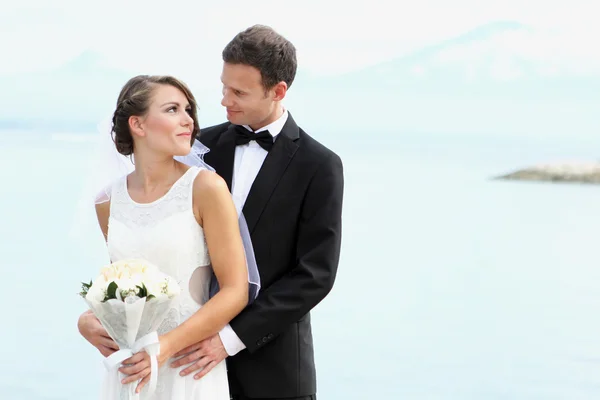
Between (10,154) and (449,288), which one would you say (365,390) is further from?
(10,154)

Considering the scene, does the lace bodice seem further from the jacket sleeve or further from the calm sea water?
the calm sea water

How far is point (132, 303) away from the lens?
2.14 metres

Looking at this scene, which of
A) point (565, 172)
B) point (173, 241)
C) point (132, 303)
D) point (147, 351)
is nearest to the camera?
point (132, 303)

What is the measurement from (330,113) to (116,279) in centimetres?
1400

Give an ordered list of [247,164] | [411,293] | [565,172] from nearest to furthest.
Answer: [247,164]
[411,293]
[565,172]

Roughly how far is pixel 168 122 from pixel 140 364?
61cm

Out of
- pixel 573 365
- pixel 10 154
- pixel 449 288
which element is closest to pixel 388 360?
pixel 573 365

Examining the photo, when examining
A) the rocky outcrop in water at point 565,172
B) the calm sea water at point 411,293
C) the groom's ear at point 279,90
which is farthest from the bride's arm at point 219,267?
the rocky outcrop in water at point 565,172

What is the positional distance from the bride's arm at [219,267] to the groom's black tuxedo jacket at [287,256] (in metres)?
0.09

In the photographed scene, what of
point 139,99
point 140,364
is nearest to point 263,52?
point 139,99

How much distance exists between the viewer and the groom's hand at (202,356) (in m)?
2.37

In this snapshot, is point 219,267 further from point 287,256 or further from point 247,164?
point 247,164

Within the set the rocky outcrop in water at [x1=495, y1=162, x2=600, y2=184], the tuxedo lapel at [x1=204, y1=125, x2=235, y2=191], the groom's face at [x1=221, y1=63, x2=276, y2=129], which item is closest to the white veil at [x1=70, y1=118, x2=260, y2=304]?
the tuxedo lapel at [x1=204, y1=125, x2=235, y2=191]

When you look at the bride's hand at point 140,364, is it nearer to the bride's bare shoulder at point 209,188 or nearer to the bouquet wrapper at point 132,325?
the bouquet wrapper at point 132,325
